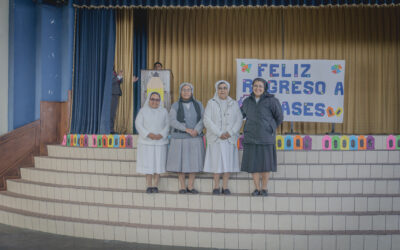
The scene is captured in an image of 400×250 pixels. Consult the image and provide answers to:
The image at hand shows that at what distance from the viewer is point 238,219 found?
414cm

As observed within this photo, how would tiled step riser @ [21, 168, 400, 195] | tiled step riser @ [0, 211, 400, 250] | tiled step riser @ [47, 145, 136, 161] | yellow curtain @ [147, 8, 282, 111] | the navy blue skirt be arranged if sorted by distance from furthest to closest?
yellow curtain @ [147, 8, 282, 111], tiled step riser @ [47, 145, 136, 161], tiled step riser @ [21, 168, 400, 195], the navy blue skirt, tiled step riser @ [0, 211, 400, 250]

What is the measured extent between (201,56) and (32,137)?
140 inches

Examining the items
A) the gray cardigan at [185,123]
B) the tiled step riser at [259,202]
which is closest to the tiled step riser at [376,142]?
the tiled step riser at [259,202]

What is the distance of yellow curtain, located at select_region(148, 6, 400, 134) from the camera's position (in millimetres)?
7516

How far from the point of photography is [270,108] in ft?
14.0

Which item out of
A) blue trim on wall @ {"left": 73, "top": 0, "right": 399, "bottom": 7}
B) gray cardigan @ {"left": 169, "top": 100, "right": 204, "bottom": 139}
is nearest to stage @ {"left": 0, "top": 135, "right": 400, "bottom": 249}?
gray cardigan @ {"left": 169, "top": 100, "right": 204, "bottom": 139}

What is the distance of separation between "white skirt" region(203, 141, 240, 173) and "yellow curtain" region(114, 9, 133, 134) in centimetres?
299

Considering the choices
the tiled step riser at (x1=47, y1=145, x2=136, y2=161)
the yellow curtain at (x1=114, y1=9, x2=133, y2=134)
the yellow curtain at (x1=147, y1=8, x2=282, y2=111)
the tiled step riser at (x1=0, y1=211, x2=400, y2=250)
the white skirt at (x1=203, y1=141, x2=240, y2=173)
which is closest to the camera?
the tiled step riser at (x1=0, y1=211, x2=400, y2=250)

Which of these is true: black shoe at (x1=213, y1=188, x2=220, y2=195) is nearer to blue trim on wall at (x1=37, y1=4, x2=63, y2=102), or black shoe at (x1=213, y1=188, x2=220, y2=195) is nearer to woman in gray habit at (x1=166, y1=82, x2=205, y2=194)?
woman in gray habit at (x1=166, y1=82, x2=205, y2=194)

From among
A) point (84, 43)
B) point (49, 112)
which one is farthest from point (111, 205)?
point (84, 43)

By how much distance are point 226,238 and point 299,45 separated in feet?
16.2

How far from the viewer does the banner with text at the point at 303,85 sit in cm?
648

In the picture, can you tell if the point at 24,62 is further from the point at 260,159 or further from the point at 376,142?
the point at 376,142

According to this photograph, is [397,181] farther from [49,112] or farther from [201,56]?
[49,112]
